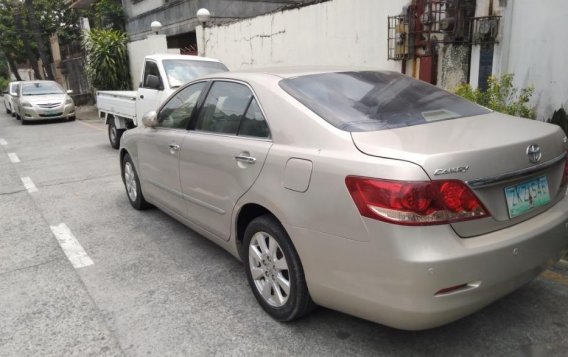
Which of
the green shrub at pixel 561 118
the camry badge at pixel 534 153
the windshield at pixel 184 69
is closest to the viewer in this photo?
the camry badge at pixel 534 153

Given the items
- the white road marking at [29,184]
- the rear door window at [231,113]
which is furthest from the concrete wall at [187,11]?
the rear door window at [231,113]

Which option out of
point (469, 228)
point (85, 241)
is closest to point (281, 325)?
point (469, 228)

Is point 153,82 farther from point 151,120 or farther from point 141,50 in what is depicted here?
point 141,50

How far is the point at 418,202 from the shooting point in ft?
7.32

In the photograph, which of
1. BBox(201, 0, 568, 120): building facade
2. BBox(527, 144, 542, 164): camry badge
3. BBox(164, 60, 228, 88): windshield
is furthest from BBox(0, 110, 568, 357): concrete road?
BBox(164, 60, 228, 88): windshield

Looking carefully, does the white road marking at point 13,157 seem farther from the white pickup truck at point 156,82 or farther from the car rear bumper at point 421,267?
the car rear bumper at point 421,267

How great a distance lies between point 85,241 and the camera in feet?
15.4

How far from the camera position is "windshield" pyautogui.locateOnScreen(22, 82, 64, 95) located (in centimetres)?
1644

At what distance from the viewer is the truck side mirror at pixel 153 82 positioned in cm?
814

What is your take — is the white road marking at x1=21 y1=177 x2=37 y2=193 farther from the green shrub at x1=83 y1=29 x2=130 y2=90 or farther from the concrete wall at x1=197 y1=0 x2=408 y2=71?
the green shrub at x1=83 y1=29 x2=130 y2=90

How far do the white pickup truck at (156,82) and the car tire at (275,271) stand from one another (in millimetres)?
5440

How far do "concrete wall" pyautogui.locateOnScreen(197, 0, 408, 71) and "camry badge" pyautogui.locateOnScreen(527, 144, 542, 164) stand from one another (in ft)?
18.3

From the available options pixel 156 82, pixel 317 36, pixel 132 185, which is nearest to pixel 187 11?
pixel 317 36

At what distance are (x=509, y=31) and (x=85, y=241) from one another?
577cm
